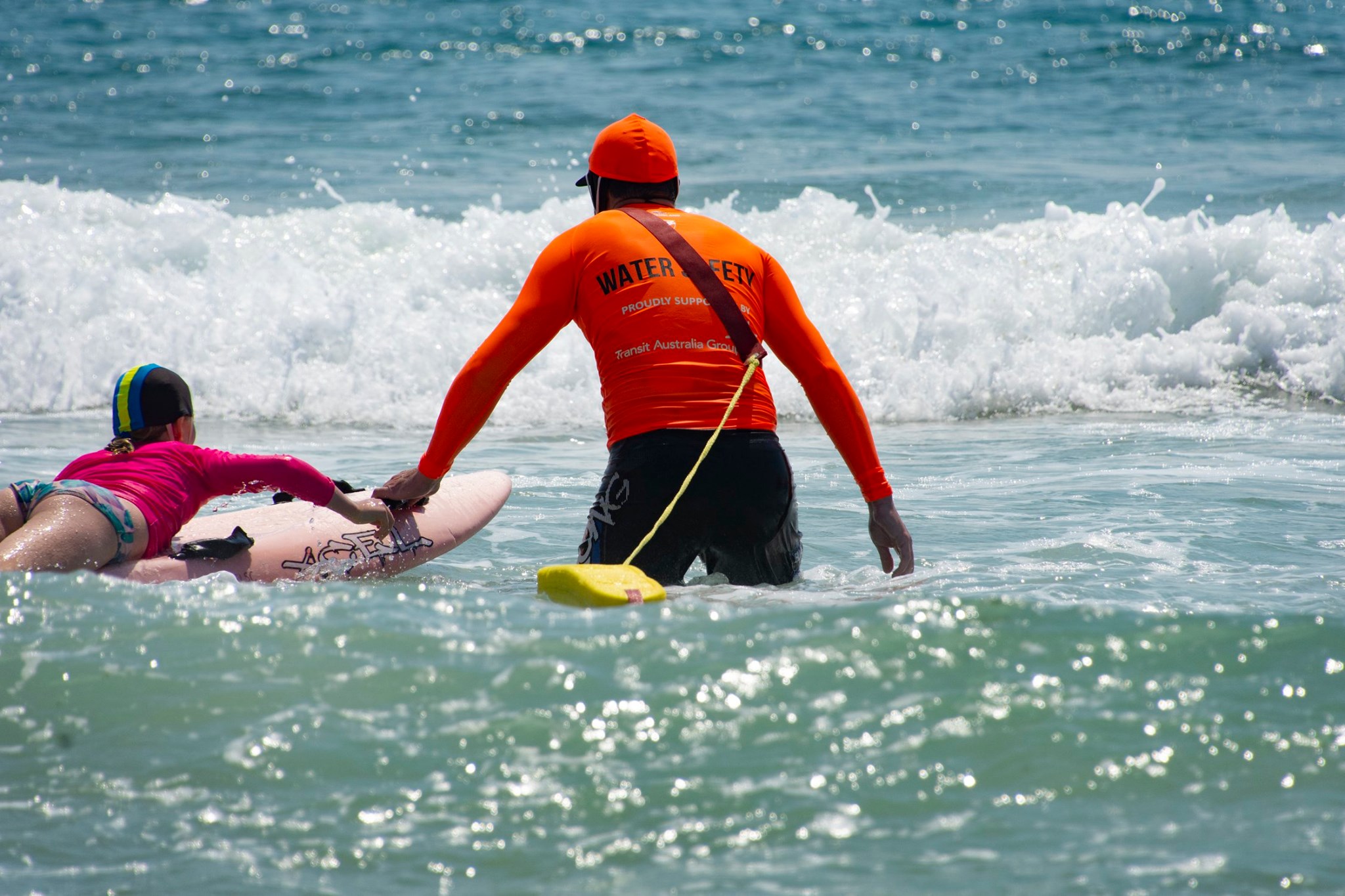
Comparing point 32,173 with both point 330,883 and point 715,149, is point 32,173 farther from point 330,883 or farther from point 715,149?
point 330,883

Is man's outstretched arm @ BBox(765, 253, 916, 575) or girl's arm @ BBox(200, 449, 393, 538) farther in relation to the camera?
girl's arm @ BBox(200, 449, 393, 538)

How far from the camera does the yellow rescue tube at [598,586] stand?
309 centimetres

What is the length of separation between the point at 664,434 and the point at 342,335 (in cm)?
714

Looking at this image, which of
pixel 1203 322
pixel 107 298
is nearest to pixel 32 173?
pixel 107 298

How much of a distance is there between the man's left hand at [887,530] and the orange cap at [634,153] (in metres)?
1.24

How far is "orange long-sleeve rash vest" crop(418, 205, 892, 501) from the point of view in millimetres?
3426

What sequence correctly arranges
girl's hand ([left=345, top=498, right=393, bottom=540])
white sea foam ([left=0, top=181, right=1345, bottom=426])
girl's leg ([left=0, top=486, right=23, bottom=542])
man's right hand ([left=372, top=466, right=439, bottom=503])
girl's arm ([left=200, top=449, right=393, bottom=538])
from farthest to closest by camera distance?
white sea foam ([left=0, top=181, right=1345, bottom=426])
girl's hand ([left=345, top=498, right=393, bottom=540])
girl's arm ([left=200, top=449, right=393, bottom=538])
girl's leg ([left=0, top=486, right=23, bottom=542])
man's right hand ([left=372, top=466, right=439, bottom=503])

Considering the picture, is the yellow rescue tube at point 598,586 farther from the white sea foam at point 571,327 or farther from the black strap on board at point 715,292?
the white sea foam at point 571,327

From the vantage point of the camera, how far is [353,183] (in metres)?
13.9

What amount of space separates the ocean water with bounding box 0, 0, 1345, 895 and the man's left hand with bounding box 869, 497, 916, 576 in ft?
0.50

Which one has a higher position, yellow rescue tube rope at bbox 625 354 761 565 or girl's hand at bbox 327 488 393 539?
yellow rescue tube rope at bbox 625 354 761 565

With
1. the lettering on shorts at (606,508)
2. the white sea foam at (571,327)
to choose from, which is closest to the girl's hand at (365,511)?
the lettering on shorts at (606,508)

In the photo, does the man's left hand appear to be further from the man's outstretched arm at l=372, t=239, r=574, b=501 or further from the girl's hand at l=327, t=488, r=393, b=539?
the girl's hand at l=327, t=488, r=393, b=539

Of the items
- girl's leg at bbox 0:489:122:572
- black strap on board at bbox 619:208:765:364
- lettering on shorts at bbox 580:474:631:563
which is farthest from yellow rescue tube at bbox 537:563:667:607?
girl's leg at bbox 0:489:122:572
